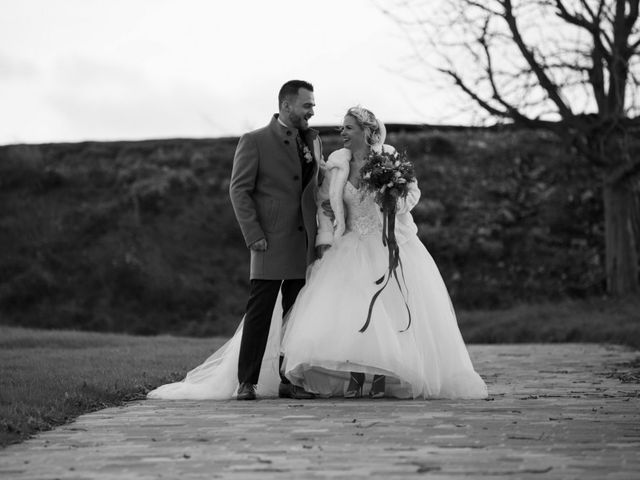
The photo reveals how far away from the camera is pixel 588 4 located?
2186cm

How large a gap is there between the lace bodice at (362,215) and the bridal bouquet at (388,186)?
0.39 feet

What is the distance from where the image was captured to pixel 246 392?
9.90 m

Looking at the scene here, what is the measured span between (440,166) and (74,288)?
11901 mm

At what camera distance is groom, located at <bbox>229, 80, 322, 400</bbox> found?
33.0ft

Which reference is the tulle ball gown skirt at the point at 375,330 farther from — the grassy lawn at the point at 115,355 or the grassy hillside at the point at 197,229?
the grassy hillside at the point at 197,229

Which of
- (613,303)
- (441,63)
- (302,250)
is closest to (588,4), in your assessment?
(441,63)

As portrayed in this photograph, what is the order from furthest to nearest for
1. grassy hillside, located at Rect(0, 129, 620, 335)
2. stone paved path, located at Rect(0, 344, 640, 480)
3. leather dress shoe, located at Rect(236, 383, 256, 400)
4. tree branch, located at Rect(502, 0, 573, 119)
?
grassy hillside, located at Rect(0, 129, 620, 335) → tree branch, located at Rect(502, 0, 573, 119) → leather dress shoe, located at Rect(236, 383, 256, 400) → stone paved path, located at Rect(0, 344, 640, 480)

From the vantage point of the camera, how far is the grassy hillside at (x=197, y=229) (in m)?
29.1

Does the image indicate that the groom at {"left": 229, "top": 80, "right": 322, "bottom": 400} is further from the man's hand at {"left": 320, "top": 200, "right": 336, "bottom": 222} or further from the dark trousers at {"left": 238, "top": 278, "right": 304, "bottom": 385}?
the man's hand at {"left": 320, "top": 200, "right": 336, "bottom": 222}

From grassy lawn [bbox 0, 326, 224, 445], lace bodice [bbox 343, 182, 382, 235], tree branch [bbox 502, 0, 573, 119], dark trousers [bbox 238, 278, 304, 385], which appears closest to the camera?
grassy lawn [bbox 0, 326, 224, 445]

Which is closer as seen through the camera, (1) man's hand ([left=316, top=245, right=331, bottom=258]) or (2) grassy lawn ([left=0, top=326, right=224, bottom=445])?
(2) grassy lawn ([left=0, top=326, right=224, bottom=445])

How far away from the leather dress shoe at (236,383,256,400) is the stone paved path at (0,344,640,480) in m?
0.26

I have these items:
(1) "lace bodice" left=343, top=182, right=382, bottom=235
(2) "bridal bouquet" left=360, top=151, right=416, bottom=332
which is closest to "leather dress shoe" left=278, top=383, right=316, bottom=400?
(2) "bridal bouquet" left=360, top=151, right=416, bottom=332

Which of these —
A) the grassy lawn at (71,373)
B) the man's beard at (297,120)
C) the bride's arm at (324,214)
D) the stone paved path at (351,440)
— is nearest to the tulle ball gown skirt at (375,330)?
the bride's arm at (324,214)
